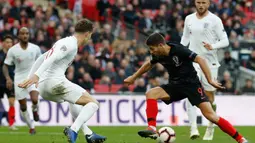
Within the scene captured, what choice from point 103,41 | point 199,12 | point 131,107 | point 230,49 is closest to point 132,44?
point 103,41

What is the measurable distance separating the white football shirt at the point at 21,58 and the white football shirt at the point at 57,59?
5.01m

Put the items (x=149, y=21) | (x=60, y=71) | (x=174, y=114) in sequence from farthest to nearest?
1. (x=149, y=21)
2. (x=174, y=114)
3. (x=60, y=71)

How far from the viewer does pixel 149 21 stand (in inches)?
1176

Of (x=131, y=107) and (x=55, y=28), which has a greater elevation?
(x=55, y=28)

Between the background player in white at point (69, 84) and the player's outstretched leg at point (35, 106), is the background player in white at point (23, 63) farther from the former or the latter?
the background player in white at point (69, 84)

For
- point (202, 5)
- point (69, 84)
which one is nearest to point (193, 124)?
point (202, 5)

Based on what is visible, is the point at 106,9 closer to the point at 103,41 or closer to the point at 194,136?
the point at 103,41

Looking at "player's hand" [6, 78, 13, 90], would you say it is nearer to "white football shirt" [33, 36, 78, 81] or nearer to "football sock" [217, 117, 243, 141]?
"white football shirt" [33, 36, 78, 81]

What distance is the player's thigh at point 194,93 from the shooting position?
13.2 m

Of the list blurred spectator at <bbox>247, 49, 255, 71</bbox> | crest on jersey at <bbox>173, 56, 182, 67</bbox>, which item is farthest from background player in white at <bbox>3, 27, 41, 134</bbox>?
blurred spectator at <bbox>247, 49, 255, 71</bbox>

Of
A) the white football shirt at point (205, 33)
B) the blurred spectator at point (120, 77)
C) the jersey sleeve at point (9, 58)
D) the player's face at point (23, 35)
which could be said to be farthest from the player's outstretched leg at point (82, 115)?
the blurred spectator at point (120, 77)

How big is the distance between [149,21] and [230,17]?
3.66 metres

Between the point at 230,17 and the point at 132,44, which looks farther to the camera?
the point at 230,17

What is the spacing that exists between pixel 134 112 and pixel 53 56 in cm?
1083
